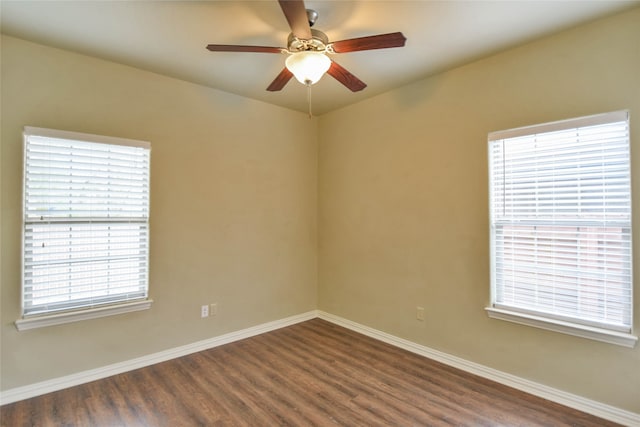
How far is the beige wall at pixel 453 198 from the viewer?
2.15 metres

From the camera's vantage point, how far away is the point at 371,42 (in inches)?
74.0

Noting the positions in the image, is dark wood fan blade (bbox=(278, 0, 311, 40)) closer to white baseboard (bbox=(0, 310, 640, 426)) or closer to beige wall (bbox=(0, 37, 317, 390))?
beige wall (bbox=(0, 37, 317, 390))

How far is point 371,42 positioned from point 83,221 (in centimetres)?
256

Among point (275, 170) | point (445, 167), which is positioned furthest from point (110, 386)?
point (445, 167)

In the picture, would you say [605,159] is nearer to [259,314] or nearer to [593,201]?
[593,201]

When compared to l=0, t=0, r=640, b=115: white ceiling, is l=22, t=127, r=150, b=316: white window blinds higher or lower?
lower

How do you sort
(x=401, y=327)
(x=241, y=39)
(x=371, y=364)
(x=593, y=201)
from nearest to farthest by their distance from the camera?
(x=593, y=201), (x=241, y=39), (x=371, y=364), (x=401, y=327)

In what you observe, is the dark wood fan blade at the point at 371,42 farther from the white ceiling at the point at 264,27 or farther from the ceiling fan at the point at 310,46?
the white ceiling at the point at 264,27

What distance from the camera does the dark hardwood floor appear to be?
2.14m

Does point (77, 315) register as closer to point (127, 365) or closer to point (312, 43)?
point (127, 365)

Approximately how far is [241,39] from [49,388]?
3.00m

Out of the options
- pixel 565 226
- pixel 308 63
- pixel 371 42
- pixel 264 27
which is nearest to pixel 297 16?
pixel 308 63

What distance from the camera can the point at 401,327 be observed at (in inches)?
130

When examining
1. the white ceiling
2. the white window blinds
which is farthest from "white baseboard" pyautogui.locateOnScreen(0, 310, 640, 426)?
the white ceiling
